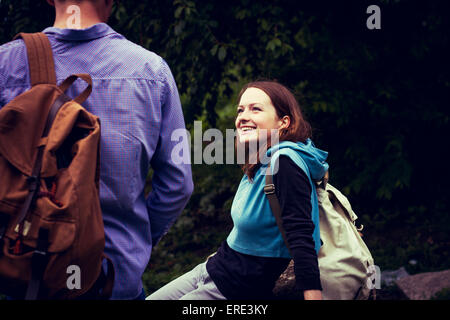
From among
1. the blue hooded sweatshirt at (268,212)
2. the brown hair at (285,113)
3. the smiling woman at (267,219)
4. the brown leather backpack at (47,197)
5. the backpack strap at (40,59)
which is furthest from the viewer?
the brown hair at (285,113)

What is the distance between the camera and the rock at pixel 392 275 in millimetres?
5000

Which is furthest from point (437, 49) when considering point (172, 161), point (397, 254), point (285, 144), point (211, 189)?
point (172, 161)

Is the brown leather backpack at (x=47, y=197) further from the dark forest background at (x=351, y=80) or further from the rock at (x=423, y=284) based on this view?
the rock at (x=423, y=284)

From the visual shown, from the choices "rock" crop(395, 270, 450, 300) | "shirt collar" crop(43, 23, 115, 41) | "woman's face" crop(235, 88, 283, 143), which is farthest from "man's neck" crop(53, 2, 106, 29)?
"rock" crop(395, 270, 450, 300)

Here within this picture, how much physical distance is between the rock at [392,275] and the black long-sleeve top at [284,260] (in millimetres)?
3033

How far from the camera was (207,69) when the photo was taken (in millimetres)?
5098

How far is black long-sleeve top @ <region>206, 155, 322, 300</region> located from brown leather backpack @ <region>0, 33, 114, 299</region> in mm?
766

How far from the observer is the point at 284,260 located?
7.40 feet

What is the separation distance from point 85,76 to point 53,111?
0.54 ft

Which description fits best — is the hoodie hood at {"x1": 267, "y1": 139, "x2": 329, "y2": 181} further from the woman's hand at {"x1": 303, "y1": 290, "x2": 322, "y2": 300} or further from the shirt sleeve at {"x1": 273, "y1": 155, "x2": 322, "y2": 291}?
the woman's hand at {"x1": 303, "y1": 290, "x2": 322, "y2": 300}

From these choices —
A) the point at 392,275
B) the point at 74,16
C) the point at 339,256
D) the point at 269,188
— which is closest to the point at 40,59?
the point at 74,16

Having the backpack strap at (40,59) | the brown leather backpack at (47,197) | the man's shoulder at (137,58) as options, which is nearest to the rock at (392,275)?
the man's shoulder at (137,58)
